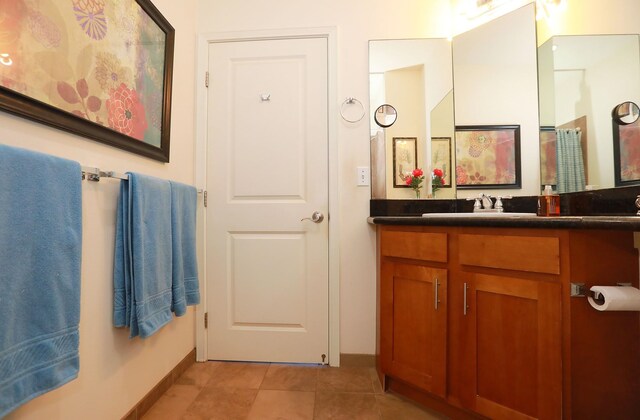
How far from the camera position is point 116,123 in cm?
112

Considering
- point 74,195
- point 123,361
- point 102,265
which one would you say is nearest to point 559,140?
point 74,195

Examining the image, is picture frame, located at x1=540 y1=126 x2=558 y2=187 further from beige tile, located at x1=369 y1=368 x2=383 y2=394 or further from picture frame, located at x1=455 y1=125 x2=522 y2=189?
beige tile, located at x1=369 y1=368 x2=383 y2=394

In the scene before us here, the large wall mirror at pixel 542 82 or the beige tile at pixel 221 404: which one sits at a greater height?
the large wall mirror at pixel 542 82

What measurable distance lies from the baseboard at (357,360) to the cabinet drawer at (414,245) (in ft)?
2.40

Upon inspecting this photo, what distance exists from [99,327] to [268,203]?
101 cm

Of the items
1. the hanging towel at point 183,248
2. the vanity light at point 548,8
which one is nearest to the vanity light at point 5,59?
the hanging towel at point 183,248

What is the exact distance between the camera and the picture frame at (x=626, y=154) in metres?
1.08

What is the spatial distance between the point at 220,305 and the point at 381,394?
3.56 ft

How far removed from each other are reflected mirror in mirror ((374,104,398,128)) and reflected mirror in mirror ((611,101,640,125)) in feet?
3.24

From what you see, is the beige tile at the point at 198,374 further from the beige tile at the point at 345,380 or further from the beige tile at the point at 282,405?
the beige tile at the point at 345,380

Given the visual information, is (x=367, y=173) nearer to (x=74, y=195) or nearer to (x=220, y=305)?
(x=220, y=305)

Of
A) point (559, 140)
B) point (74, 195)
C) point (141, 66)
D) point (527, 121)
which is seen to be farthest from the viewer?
point (527, 121)

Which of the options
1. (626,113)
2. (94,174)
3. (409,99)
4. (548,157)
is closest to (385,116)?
(409,99)

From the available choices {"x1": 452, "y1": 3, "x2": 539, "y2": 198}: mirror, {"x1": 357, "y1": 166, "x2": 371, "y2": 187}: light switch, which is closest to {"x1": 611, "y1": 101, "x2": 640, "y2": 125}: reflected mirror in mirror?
{"x1": 452, "y1": 3, "x2": 539, "y2": 198}: mirror
